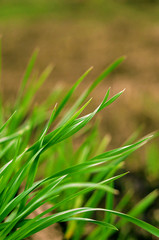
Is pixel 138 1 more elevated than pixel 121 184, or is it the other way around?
pixel 138 1

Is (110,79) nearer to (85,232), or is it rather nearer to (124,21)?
(124,21)

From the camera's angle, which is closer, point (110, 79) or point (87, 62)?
point (110, 79)

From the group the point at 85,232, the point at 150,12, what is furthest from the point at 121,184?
the point at 150,12

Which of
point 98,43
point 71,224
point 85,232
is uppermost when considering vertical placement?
point 98,43

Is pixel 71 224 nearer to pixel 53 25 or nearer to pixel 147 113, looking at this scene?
pixel 147 113

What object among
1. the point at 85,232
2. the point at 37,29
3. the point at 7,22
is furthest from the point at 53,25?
the point at 85,232

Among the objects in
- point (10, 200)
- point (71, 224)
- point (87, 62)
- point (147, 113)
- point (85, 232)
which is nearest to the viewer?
point (10, 200)

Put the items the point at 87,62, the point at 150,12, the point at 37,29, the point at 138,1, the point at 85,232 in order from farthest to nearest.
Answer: the point at 138,1 < the point at 150,12 < the point at 37,29 < the point at 87,62 < the point at 85,232
